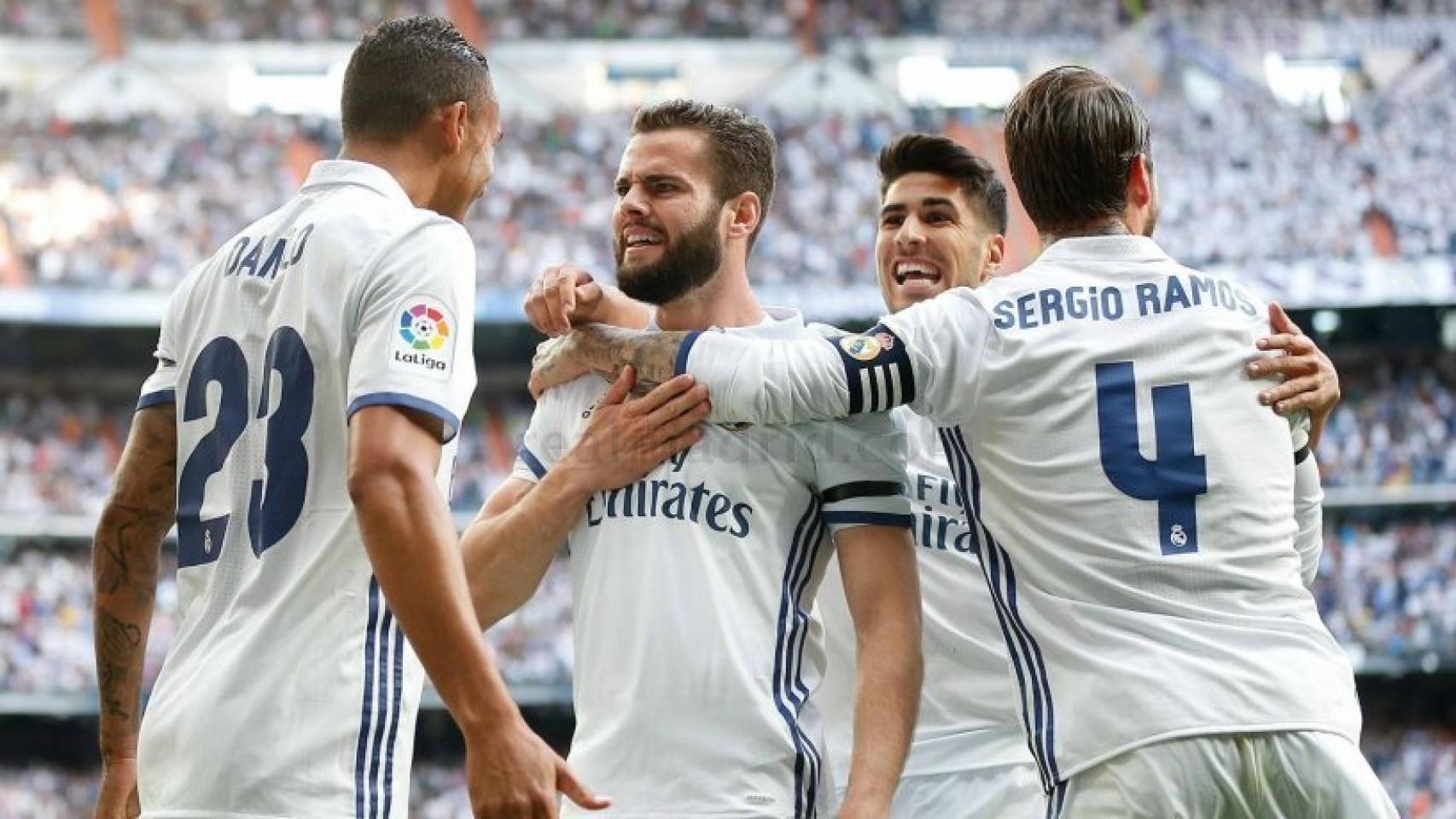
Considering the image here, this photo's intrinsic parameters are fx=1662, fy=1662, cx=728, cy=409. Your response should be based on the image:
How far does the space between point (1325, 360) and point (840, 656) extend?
62.4 inches

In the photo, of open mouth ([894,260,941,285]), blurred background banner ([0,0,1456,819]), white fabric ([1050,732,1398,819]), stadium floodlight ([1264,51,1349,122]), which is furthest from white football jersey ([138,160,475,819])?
stadium floodlight ([1264,51,1349,122])

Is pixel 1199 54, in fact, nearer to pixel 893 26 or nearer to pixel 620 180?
pixel 893 26

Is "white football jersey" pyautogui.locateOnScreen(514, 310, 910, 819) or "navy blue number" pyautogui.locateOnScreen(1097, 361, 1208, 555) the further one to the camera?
"white football jersey" pyautogui.locateOnScreen(514, 310, 910, 819)

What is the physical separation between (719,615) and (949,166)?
7.22 feet

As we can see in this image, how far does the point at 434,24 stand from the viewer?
3.64m

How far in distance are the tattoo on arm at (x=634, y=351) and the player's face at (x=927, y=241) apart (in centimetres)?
147

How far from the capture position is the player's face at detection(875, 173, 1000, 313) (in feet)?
17.0

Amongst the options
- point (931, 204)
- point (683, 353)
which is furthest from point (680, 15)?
point (683, 353)

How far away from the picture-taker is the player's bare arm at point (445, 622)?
2732mm

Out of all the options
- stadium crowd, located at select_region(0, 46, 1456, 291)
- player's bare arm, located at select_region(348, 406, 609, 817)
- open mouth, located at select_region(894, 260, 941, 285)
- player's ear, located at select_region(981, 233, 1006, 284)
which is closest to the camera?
player's bare arm, located at select_region(348, 406, 609, 817)

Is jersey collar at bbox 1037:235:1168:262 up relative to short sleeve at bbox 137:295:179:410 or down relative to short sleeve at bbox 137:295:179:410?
up

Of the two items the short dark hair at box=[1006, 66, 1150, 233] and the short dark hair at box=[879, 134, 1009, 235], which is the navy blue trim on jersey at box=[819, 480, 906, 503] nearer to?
the short dark hair at box=[1006, 66, 1150, 233]

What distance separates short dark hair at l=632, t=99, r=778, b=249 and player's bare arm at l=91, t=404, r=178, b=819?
1416 millimetres

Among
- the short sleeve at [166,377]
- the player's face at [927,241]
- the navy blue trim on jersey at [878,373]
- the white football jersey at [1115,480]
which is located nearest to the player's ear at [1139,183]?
the white football jersey at [1115,480]
